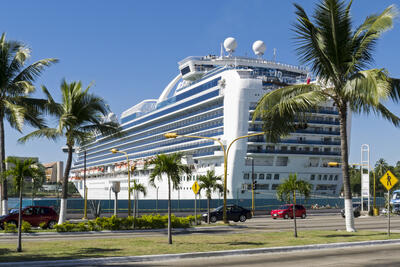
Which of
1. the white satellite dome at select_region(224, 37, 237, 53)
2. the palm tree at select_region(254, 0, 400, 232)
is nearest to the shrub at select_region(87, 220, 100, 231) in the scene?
the palm tree at select_region(254, 0, 400, 232)

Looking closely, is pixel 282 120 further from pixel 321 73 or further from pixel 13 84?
pixel 13 84

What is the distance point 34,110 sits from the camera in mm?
24359

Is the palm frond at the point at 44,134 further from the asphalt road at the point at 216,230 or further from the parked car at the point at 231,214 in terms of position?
the parked car at the point at 231,214

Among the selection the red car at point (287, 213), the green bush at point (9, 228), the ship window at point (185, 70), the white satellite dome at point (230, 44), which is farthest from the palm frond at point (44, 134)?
the ship window at point (185, 70)

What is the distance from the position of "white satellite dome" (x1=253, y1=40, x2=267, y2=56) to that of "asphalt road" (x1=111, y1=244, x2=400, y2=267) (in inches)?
2480

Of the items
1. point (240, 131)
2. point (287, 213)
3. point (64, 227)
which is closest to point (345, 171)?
point (64, 227)

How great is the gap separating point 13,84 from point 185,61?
57989 mm

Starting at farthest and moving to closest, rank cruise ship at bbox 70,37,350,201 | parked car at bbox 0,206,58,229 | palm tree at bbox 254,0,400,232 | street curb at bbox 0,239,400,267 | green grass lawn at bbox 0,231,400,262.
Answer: cruise ship at bbox 70,37,350,201 → parked car at bbox 0,206,58,229 → palm tree at bbox 254,0,400,232 → green grass lawn at bbox 0,231,400,262 → street curb at bbox 0,239,400,267

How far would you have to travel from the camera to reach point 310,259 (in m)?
12.7

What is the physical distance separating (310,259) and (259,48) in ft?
214

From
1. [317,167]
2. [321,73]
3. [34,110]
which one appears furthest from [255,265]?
[317,167]

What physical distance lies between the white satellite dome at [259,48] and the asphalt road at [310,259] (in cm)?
6300

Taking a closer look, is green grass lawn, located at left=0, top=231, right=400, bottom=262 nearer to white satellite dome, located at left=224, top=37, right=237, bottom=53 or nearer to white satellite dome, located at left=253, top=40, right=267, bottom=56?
white satellite dome, located at left=224, top=37, right=237, bottom=53

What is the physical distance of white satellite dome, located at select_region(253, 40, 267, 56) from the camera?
74.7m
